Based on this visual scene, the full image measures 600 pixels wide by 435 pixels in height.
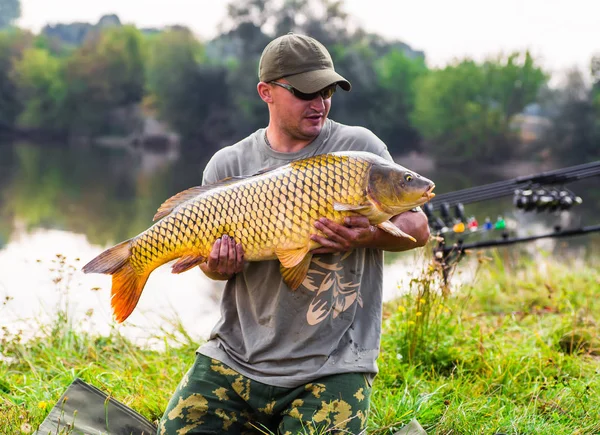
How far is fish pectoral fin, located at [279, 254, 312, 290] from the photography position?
183cm

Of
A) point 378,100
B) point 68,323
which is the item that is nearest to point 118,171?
point 378,100

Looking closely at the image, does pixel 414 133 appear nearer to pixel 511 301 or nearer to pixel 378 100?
pixel 378 100

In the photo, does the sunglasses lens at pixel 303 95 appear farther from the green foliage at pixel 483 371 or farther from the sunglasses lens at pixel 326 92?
the green foliage at pixel 483 371

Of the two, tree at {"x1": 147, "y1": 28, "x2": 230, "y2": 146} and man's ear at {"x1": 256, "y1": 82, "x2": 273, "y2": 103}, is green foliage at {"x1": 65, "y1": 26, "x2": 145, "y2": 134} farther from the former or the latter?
man's ear at {"x1": 256, "y1": 82, "x2": 273, "y2": 103}

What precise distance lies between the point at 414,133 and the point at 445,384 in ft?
92.3

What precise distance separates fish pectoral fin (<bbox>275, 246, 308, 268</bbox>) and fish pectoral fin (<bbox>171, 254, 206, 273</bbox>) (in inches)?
9.4

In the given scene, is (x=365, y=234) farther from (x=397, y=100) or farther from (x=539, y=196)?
(x=397, y=100)

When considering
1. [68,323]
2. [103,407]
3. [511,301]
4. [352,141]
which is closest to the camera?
[352,141]

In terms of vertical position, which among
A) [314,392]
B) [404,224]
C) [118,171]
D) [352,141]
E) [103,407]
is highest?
[118,171]

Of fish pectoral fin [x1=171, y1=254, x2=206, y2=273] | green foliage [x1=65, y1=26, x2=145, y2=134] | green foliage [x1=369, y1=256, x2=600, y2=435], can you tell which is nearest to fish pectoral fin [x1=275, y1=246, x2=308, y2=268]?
fish pectoral fin [x1=171, y1=254, x2=206, y2=273]

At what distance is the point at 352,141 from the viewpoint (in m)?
2.00

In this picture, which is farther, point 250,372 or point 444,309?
point 444,309

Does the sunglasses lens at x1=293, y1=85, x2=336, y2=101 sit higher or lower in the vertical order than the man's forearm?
higher

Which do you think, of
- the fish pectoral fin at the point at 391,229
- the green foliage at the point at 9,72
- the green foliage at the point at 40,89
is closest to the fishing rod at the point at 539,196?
the fish pectoral fin at the point at 391,229
